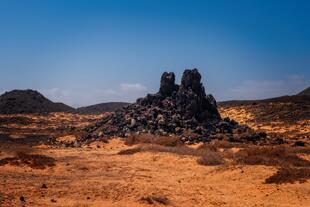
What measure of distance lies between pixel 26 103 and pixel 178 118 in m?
65.8

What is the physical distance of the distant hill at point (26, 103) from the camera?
286ft

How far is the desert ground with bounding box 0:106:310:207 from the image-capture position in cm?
1307

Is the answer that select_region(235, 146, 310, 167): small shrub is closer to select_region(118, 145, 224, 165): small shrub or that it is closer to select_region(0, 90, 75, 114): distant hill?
select_region(118, 145, 224, 165): small shrub

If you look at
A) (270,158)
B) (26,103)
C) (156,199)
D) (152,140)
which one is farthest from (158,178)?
(26,103)

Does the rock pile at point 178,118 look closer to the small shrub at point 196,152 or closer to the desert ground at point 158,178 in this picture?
the small shrub at point 196,152

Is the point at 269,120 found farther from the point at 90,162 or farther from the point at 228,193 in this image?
the point at 228,193

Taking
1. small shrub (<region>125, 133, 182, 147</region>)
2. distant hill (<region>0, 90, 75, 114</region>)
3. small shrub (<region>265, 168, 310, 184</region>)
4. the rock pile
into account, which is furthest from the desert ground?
distant hill (<region>0, 90, 75, 114</region>)

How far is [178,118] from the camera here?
1366 inches

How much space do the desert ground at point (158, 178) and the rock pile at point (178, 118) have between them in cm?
612

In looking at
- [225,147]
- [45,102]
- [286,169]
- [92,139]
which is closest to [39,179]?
[286,169]

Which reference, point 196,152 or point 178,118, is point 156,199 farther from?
point 178,118

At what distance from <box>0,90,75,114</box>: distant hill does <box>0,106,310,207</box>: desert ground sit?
65.2 metres

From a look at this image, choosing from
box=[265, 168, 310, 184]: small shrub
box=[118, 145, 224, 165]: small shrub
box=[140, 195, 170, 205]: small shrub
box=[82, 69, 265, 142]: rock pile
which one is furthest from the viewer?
box=[82, 69, 265, 142]: rock pile

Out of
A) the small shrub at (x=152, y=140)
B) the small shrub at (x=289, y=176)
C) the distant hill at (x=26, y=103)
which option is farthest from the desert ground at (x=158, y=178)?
the distant hill at (x=26, y=103)
